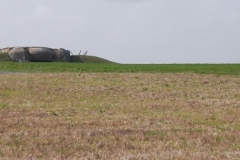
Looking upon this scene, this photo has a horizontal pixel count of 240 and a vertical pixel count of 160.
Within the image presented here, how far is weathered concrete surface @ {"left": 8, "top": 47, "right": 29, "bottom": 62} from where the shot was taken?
2884 inches

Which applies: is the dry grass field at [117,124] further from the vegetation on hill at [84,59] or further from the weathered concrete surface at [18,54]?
the vegetation on hill at [84,59]

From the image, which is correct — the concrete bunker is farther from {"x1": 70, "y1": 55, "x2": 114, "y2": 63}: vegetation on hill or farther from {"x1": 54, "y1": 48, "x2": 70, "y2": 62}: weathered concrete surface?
{"x1": 70, "y1": 55, "x2": 114, "y2": 63}: vegetation on hill

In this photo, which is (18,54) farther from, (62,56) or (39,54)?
(62,56)

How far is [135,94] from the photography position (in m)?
24.2

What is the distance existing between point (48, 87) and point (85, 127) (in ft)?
48.4

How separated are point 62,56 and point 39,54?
12.3ft

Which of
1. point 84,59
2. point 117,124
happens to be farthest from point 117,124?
point 84,59

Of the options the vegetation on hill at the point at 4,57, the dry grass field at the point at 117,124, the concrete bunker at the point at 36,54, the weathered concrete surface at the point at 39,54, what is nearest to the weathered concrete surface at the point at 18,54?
the concrete bunker at the point at 36,54

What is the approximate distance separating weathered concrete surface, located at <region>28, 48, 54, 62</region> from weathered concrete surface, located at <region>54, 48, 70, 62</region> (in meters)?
1.15

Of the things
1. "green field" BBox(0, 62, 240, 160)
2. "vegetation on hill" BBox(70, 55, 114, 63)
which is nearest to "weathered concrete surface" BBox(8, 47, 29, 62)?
"vegetation on hill" BBox(70, 55, 114, 63)

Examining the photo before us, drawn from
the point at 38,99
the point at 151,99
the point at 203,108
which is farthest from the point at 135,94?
the point at 203,108

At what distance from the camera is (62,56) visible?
78438mm

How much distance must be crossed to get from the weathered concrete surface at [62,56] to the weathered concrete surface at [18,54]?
5574mm

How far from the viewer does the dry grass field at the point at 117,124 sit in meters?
9.40
